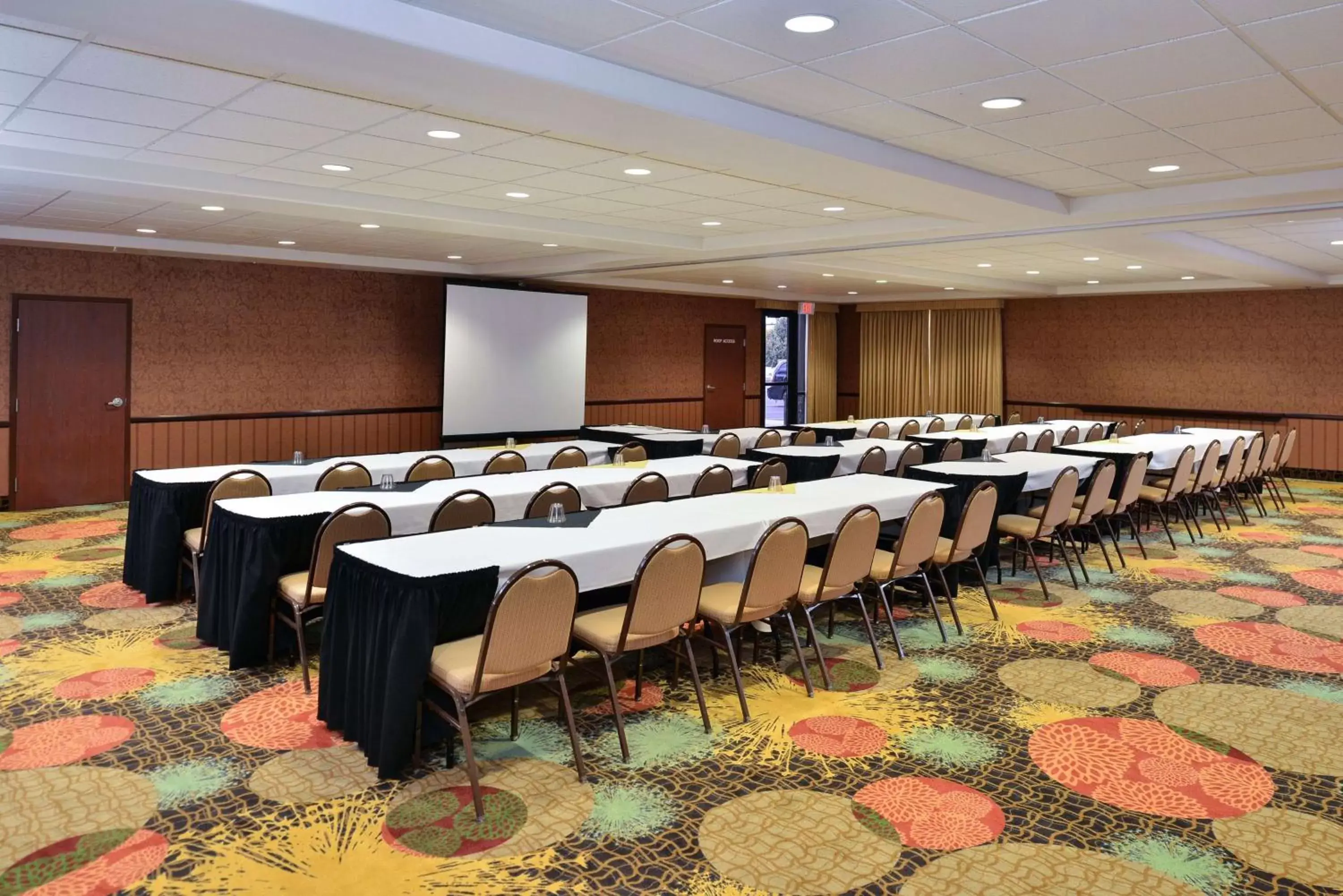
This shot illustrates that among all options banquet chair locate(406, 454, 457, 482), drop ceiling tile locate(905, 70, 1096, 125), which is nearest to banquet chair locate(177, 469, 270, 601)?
banquet chair locate(406, 454, 457, 482)

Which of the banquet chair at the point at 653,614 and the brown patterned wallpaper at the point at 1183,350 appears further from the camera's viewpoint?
the brown patterned wallpaper at the point at 1183,350

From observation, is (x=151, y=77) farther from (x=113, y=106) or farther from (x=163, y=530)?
(x=163, y=530)

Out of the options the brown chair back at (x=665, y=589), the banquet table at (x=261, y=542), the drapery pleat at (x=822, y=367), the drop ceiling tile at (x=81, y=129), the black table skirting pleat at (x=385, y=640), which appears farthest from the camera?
the drapery pleat at (x=822, y=367)

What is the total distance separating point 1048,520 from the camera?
6914mm

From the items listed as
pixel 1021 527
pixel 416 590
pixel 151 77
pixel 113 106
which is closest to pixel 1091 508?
pixel 1021 527

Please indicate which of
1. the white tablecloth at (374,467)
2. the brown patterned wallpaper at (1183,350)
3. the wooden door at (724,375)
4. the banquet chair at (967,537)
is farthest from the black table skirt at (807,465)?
the brown patterned wallpaper at (1183,350)

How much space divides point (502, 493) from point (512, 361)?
24.4 feet

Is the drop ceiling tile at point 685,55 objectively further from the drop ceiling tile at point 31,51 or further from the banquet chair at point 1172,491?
the banquet chair at point 1172,491

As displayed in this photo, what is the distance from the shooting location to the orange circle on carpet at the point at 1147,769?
3711 mm

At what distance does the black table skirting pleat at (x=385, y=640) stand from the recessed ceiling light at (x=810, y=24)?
2521 millimetres

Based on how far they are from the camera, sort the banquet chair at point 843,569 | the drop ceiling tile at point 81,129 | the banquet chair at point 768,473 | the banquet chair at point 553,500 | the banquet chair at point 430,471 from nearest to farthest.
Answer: the banquet chair at point 843,569 < the drop ceiling tile at point 81,129 < the banquet chair at point 553,500 < the banquet chair at point 768,473 < the banquet chair at point 430,471

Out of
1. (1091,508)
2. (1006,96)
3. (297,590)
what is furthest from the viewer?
(1091,508)

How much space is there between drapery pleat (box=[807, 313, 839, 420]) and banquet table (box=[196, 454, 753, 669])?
43.6 ft

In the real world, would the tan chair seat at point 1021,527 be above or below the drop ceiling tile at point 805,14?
below
